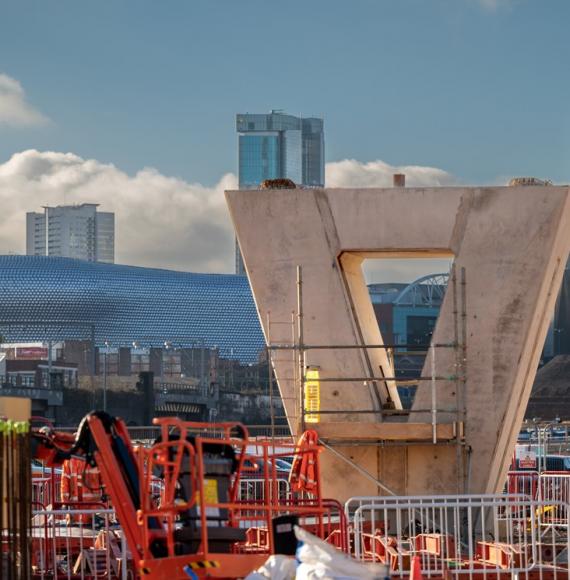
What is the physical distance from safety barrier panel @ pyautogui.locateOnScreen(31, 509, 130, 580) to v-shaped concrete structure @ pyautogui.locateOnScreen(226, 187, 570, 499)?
3.18 metres

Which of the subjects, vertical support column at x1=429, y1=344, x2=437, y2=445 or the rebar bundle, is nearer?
the rebar bundle

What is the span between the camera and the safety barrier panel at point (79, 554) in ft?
44.9

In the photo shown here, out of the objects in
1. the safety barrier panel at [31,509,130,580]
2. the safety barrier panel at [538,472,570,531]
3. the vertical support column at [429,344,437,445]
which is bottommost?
the safety barrier panel at [31,509,130,580]

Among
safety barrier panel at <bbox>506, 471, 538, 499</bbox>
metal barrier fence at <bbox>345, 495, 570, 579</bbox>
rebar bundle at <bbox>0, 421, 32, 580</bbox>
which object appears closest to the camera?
rebar bundle at <bbox>0, 421, 32, 580</bbox>

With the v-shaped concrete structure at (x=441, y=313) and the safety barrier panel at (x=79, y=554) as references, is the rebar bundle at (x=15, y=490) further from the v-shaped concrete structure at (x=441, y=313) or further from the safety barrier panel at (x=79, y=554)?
the v-shaped concrete structure at (x=441, y=313)

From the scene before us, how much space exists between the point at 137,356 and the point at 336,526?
138 metres

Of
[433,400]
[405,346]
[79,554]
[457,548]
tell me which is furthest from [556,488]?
[79,554]

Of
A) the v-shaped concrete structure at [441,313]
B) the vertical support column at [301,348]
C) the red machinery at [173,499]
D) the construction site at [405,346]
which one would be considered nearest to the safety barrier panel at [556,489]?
the construction site at [405,346]

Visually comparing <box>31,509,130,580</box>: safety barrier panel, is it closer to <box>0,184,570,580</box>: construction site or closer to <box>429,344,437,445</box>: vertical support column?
<box>0,184,570,580</box>: construction site

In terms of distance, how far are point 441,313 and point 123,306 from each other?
6303 inches

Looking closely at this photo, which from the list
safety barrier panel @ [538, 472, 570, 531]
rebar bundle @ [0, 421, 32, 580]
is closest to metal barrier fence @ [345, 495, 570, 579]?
rebar bundle @ [0, 421, 32, 580]

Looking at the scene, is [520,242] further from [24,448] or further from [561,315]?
[561,315]

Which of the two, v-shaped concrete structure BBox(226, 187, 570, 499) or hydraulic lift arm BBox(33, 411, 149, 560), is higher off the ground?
v-shaped concrete structure BBox(226, 187, 570, 499)

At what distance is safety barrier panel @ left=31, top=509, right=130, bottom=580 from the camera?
1367 centimetres
